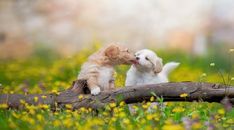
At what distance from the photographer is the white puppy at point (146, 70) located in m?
6.79

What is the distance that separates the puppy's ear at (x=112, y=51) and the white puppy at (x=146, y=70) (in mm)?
218

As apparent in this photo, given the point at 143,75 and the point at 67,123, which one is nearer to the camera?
the point at 67,123

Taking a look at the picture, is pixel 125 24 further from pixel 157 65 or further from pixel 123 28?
pixel 157 65

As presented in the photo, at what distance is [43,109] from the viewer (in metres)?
6.29

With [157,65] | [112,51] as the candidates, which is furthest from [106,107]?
[157,65]

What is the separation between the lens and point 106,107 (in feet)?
19.1

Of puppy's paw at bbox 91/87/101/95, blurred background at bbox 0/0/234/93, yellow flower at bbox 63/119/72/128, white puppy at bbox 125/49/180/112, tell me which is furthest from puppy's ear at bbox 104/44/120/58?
blurred background at bbox 0/0/234/93

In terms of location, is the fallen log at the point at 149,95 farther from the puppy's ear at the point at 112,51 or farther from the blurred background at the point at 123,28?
the blurred background at the point at 123,28

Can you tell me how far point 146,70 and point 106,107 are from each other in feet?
3.83

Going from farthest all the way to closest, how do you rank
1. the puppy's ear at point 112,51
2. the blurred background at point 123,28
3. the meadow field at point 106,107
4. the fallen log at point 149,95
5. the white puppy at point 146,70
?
the blurred background at point 123,28, the white puppy at point 146,70, the puppy's ear at point 112,51, the fallen log at point 149,95, the meadow field at point 106,107

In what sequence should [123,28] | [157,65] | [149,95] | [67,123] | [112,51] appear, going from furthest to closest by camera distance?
[123,28] < [157,65] < [112,51] < [149,95] < [67,123]

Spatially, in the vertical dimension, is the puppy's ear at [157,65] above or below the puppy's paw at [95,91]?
above

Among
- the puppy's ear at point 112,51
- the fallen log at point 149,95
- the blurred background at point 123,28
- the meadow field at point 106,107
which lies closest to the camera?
the meadow field at point 106,107

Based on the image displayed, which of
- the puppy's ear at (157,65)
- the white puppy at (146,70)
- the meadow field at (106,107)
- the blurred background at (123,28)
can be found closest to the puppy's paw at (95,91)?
the meadow field at (106,107)
